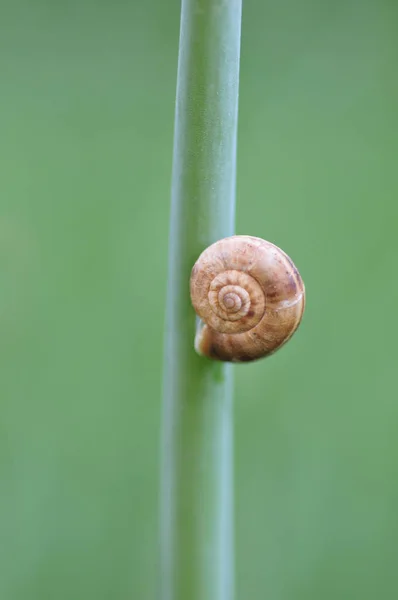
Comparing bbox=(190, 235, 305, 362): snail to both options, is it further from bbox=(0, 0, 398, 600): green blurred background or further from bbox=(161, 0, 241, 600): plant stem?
bbox=(0, 0, 398, 600): green blurred background

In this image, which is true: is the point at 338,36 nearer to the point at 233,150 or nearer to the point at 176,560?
the point at 233,150

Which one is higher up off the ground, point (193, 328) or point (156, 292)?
point (156, 292)

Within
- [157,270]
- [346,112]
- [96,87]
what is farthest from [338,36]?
[157,270]

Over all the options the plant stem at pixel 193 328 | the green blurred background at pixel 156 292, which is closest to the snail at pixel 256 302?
the plant stem at pixel 193 328

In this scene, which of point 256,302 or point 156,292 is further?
point 156,292

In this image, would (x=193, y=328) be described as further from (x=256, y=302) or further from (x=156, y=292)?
(x=156, y=292)

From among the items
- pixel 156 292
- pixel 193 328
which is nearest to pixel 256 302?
pixel 193 328

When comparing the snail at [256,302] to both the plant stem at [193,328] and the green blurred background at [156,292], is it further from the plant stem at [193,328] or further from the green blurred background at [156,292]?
the green blurred background at [156,292]
